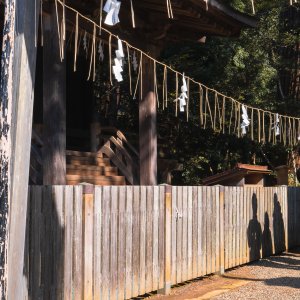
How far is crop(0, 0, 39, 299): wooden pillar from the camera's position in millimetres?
4633

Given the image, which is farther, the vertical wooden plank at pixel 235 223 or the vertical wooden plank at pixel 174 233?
the vertical wooden plank at pixel 235 223

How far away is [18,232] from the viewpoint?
16.2ft

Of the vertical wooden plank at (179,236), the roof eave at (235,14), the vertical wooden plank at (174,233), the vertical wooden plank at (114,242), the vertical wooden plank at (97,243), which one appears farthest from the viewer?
the roof eave at (235,14)

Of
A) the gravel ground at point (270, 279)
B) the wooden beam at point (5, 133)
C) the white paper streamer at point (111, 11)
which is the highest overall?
the white paper streamer at point (111, 11)

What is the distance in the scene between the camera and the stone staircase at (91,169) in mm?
10961

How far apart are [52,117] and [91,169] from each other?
3.03 metres

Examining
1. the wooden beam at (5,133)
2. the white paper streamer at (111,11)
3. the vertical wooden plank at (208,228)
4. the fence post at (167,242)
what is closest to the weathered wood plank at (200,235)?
the vertical wooden plank at (208,228)

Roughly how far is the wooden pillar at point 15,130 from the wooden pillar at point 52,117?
3531mm

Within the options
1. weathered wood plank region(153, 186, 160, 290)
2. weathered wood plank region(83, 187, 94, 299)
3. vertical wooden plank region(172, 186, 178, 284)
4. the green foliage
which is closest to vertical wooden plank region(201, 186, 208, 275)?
vertical wooden plank region(172, 186, 178, 284)

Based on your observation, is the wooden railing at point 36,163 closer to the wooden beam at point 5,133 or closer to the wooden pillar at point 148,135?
the wooden pillar at point 148,135

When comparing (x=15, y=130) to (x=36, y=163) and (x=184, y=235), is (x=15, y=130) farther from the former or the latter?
(x=184, y=235)

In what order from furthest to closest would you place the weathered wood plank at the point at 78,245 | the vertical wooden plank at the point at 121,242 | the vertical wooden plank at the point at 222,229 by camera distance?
the vertical wooden plank at the point at 222,229, the vertical wooden plank at the point at 121,242, the weathered wood plank at the point at 78,245

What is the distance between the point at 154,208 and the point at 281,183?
317 inches

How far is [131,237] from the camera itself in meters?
8.25
